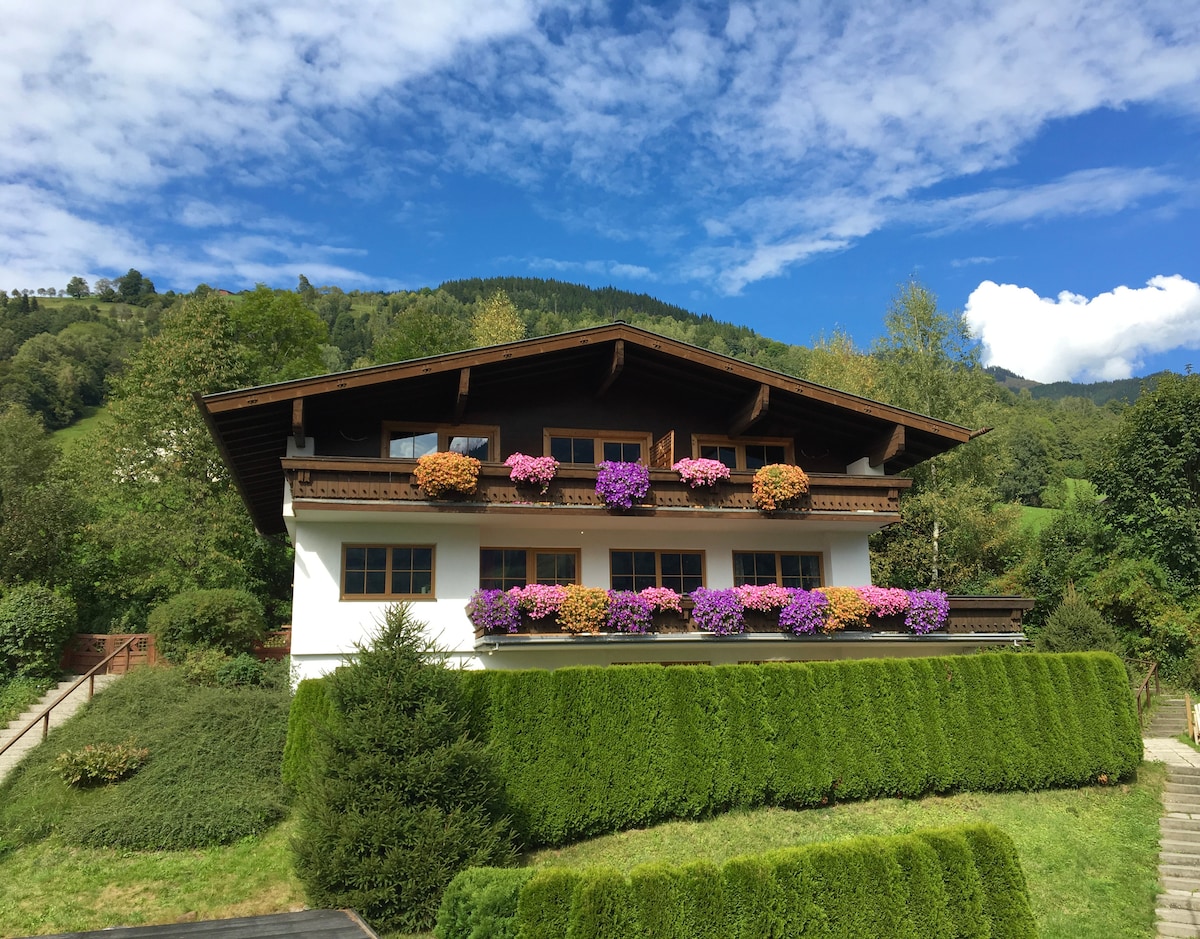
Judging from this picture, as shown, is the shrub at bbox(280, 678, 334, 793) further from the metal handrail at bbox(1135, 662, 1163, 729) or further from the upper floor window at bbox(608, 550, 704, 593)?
the metal handrail at bbox(1135, 662, 1163, 729)

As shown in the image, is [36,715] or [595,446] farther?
[595,446]

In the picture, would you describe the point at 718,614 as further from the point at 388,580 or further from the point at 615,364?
the point at 388,580

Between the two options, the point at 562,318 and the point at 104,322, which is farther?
the point at 104,322

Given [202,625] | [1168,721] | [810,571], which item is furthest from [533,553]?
[1168,721]

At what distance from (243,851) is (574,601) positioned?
23.7 feet

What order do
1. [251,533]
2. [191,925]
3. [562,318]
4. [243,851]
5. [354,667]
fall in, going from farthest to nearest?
1. [562,318]
2. [251,533]
3. [243,851]
4. [354,667]
5. [191,925]

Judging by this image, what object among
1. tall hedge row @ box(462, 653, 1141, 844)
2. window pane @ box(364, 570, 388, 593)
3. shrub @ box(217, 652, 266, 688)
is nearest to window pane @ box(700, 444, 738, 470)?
tall hedge row @ box(462, 653, 1141, 844)

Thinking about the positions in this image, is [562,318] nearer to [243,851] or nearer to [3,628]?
[3,628]

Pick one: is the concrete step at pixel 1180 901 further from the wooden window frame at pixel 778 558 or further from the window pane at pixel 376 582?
the window pane at pixel 376 582

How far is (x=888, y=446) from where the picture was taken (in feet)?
69.1

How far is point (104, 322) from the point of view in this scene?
320 feet

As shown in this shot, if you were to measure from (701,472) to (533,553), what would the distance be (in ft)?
13.7

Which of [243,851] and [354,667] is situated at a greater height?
[354,667]

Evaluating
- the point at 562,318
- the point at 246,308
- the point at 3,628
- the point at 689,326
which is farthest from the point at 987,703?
the point at 689,326
